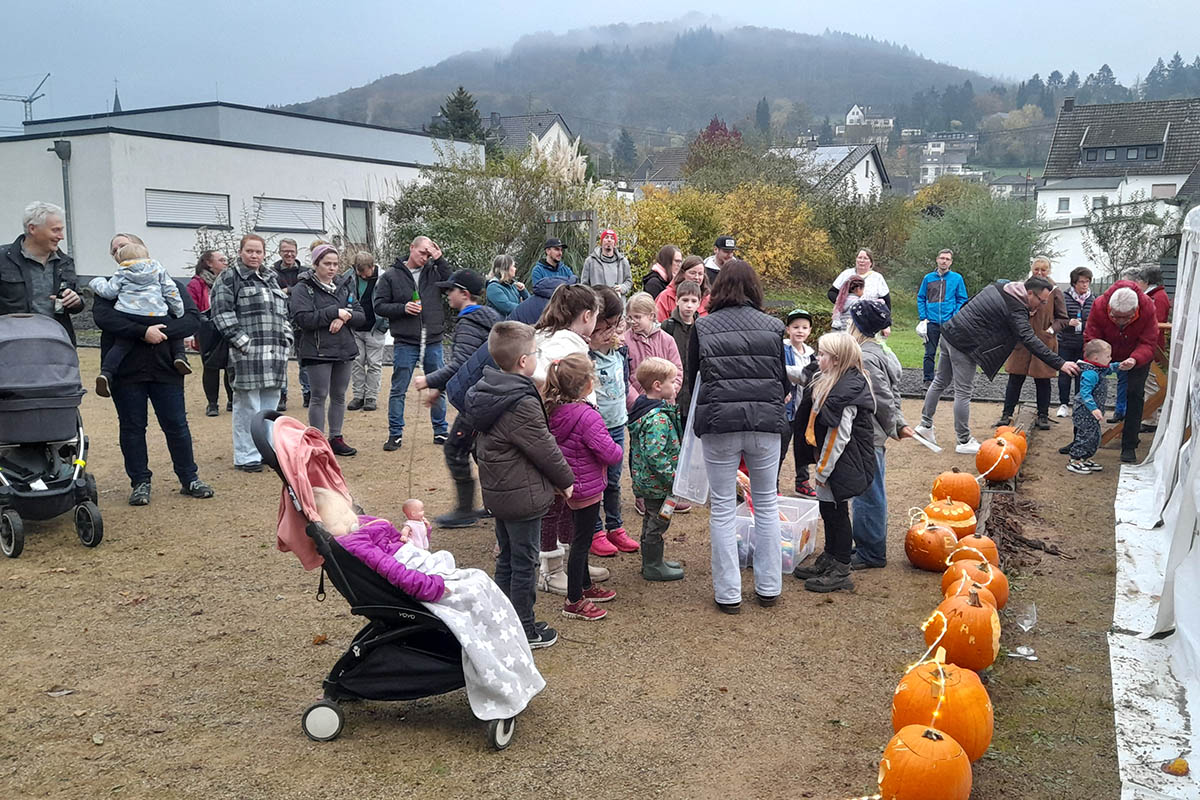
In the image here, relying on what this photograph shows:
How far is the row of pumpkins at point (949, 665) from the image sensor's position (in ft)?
11.0

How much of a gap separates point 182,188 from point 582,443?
2205 centimetres

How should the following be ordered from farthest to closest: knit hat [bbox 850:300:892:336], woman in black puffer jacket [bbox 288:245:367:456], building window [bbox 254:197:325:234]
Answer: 1. building window [bbox 254:197:325:234]
2. woman in black puffer jacket [bbox 288:245:367:456]
3. knit hat [bbox 850:300:892:336]

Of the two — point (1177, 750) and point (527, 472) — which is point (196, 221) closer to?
point (527, 472)

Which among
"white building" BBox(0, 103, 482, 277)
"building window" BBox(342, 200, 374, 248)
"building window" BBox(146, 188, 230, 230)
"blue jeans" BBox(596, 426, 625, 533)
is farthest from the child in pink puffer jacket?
"building window" BBox(342, 200, 374, 248)

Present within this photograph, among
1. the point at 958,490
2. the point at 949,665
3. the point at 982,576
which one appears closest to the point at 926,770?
the point at 949,665

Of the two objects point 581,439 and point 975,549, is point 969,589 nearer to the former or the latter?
point 975,549

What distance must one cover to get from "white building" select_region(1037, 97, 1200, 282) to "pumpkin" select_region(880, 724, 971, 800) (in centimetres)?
5912

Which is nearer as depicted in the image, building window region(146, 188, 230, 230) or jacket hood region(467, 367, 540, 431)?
jacket hood region(467, 367, 540, 431)

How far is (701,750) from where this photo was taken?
3.93 m

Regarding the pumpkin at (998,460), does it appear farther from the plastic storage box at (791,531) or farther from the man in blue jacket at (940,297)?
the man in blue jacket at (940,297)

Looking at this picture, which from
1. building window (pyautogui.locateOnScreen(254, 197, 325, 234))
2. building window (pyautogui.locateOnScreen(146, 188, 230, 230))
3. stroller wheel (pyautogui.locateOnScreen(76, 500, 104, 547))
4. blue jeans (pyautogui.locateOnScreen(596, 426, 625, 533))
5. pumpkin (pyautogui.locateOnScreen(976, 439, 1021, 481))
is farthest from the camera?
building window (pyautogui.locateOnScreen(254, 197, 325, 234))

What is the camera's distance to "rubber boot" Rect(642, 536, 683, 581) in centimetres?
600

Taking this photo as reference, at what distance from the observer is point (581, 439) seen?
16.8 feet

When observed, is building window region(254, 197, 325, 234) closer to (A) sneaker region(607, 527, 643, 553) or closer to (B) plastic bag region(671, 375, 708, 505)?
(A) sneaker region(607, 527, 643, 553)
